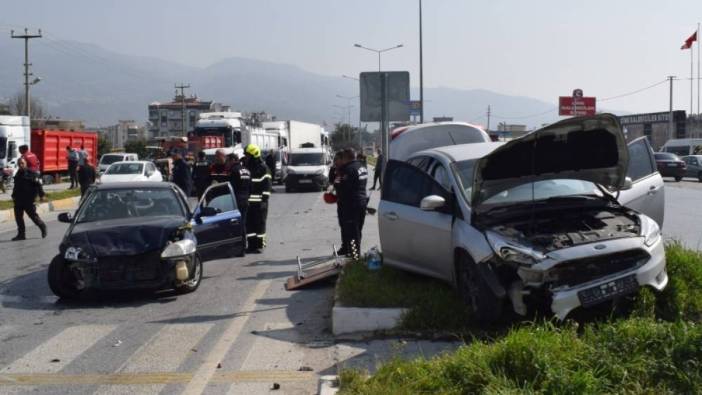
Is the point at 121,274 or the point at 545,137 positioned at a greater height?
the point at 545,137

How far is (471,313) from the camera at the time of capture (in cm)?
778

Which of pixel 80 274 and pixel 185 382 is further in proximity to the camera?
pixel 80 274

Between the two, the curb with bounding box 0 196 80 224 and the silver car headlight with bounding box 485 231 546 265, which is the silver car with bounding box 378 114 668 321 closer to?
the silver car headlight with bounding box 485 231 546 265

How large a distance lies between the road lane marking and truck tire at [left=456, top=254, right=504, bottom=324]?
162cm

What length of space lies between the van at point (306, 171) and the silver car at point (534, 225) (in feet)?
84.6

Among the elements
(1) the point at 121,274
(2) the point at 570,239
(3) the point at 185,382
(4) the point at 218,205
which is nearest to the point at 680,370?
(2) the point at 570,239

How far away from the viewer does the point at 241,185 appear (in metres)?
13.9

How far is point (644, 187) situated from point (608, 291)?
3700mm

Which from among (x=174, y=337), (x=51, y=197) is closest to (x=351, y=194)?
(x=174, y=337)

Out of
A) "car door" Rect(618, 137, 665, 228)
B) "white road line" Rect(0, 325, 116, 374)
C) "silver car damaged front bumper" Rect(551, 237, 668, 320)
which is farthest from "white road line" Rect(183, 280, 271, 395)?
"car door" Rect(618, 137, 665, 228)

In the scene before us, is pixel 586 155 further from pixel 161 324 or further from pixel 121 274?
pixel 121 274

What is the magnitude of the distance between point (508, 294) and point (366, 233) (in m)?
10.3

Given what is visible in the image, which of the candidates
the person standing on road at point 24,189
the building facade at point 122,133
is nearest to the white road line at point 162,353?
the person standing on road at point 24,189

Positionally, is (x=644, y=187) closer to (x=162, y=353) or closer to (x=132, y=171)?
(x=162, y=353)
